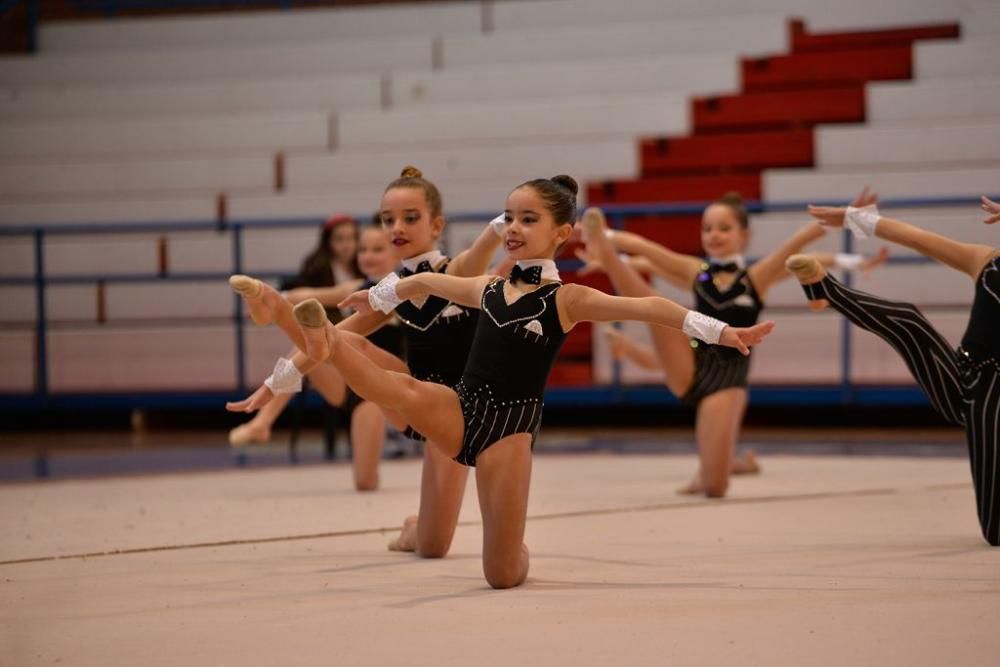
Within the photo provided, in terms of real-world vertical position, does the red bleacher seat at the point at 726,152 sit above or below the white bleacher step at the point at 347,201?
above

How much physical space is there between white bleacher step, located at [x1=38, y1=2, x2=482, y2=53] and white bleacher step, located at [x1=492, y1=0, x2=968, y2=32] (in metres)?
0.31

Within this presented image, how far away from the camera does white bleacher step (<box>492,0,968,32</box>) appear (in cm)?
769

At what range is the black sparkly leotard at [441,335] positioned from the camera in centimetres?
333

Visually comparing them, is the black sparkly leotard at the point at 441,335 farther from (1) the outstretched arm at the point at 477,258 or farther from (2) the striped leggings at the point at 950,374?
(2) the striped leggings at the point at 950,374

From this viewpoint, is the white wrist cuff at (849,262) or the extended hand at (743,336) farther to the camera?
the white wrist cuff at (849,262)

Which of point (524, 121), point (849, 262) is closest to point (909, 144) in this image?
point (524, 121)

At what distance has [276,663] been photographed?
2.16 metres

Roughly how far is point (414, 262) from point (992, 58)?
482 centimetres

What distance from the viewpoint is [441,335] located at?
10.9 feet

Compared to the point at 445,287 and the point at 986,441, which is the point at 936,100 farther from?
the point at 445,287

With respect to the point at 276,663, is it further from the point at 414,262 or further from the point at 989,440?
the point at 989,440

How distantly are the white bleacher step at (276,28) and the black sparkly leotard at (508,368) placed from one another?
5.92 metres

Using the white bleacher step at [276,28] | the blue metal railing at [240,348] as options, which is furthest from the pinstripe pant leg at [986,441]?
the white bleacher step at [276,28]

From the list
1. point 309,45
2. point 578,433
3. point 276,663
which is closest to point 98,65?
point 309,45
